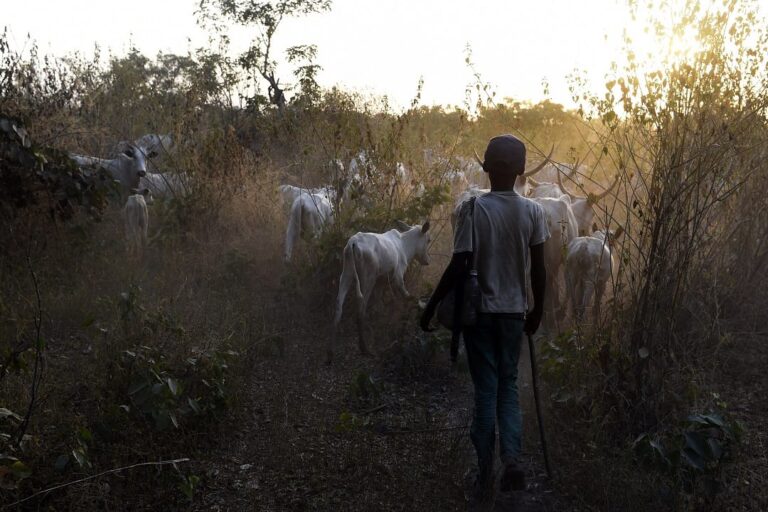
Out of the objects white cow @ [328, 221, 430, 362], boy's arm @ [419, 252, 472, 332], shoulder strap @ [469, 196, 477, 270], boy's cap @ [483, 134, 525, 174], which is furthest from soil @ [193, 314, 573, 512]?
boy's cap @ [483, 134, 525, 174]

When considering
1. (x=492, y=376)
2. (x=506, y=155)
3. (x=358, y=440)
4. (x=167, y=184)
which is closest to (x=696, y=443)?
(x=492, y=376)

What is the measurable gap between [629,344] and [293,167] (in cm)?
773

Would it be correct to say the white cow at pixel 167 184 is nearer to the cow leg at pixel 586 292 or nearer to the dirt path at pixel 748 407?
the cow leg at pixel 586 292

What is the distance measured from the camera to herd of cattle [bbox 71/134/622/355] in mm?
6730

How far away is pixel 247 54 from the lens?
17516 millimetres

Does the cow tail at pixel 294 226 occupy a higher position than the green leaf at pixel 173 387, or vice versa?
the cow tail at pixel 294 226

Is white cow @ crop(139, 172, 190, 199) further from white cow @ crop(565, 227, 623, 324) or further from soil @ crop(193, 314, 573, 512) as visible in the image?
white cow @ crop(565, 227, 623, 324)

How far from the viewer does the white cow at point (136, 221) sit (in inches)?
368

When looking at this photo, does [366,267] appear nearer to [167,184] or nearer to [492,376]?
Result: [492,376]

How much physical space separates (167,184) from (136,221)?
4.15 ft

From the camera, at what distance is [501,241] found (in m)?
4.03

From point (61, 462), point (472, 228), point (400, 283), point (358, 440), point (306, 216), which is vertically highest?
point (472, 228)

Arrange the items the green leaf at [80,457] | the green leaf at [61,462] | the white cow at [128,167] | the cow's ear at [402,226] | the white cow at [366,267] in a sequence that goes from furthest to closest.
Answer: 1. the white cow at [128,167]
2. the cow's ear at [402,226]
3. the white cow at [366,267]
4. the green leaf at [61,462]
5. the green leaf at [80,457]

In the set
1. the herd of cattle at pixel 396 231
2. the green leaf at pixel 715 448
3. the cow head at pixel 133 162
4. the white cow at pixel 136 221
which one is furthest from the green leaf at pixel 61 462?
the cow head at pixel 133 162
